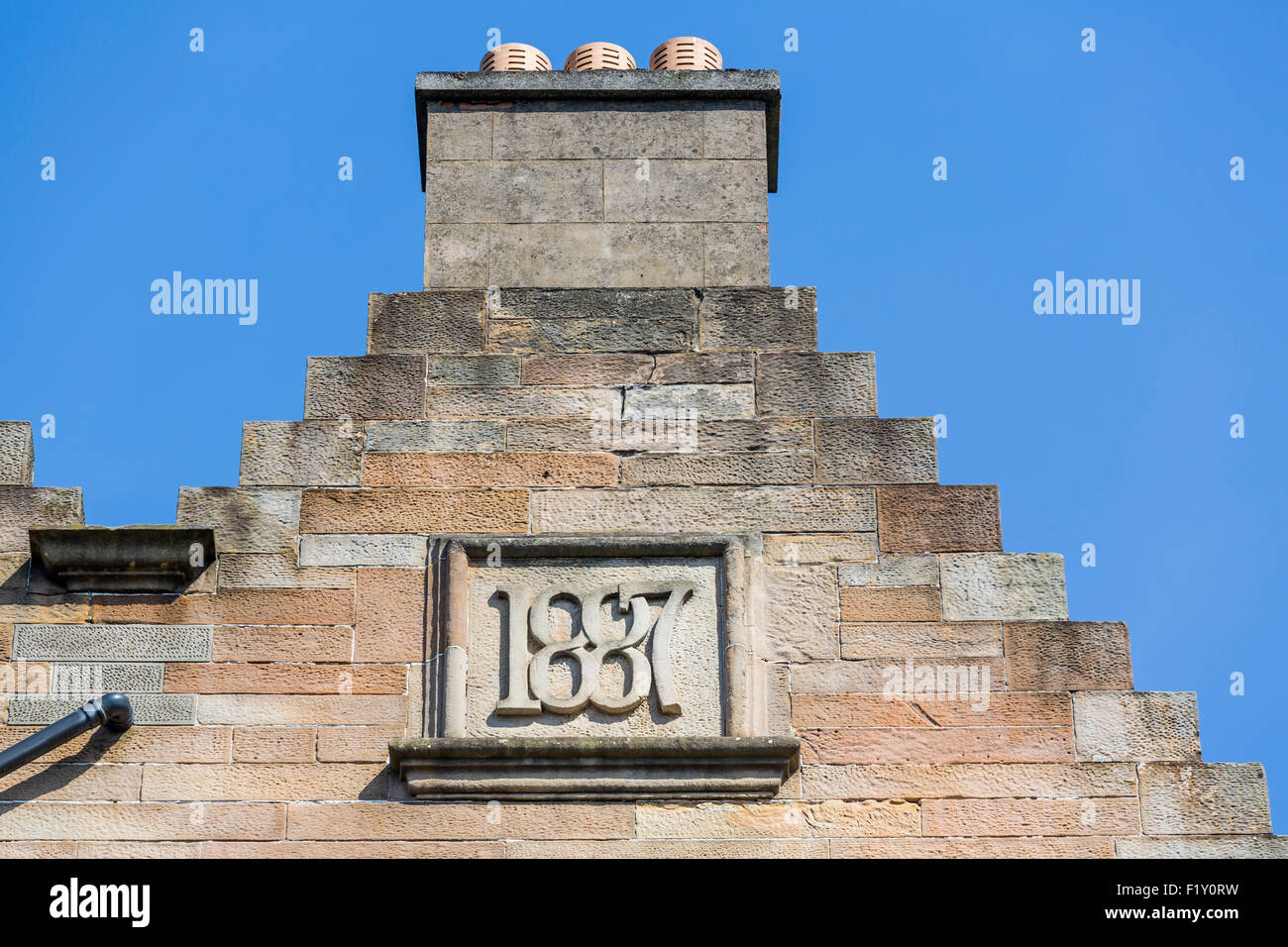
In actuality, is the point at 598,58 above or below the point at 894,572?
above

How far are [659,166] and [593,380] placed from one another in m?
1.52

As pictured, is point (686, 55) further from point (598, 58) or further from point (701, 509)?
point (701, 509)

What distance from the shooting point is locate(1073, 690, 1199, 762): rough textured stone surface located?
10586mm

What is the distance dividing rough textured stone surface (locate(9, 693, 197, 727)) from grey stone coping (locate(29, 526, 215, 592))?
1.83 feet

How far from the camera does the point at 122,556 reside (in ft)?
35.7

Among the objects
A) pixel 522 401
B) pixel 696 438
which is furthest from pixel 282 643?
pixel 696 438

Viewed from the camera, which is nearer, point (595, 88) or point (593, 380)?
point (593, 380)

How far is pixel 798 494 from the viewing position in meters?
11.2

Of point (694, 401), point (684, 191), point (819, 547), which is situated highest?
point (684, 191)

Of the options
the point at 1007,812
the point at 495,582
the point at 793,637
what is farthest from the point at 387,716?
the point at 1007,812

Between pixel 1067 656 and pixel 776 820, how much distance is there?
1.59m

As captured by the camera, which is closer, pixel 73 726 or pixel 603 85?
pixel 73 726

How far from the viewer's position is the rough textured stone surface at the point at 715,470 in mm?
11227
